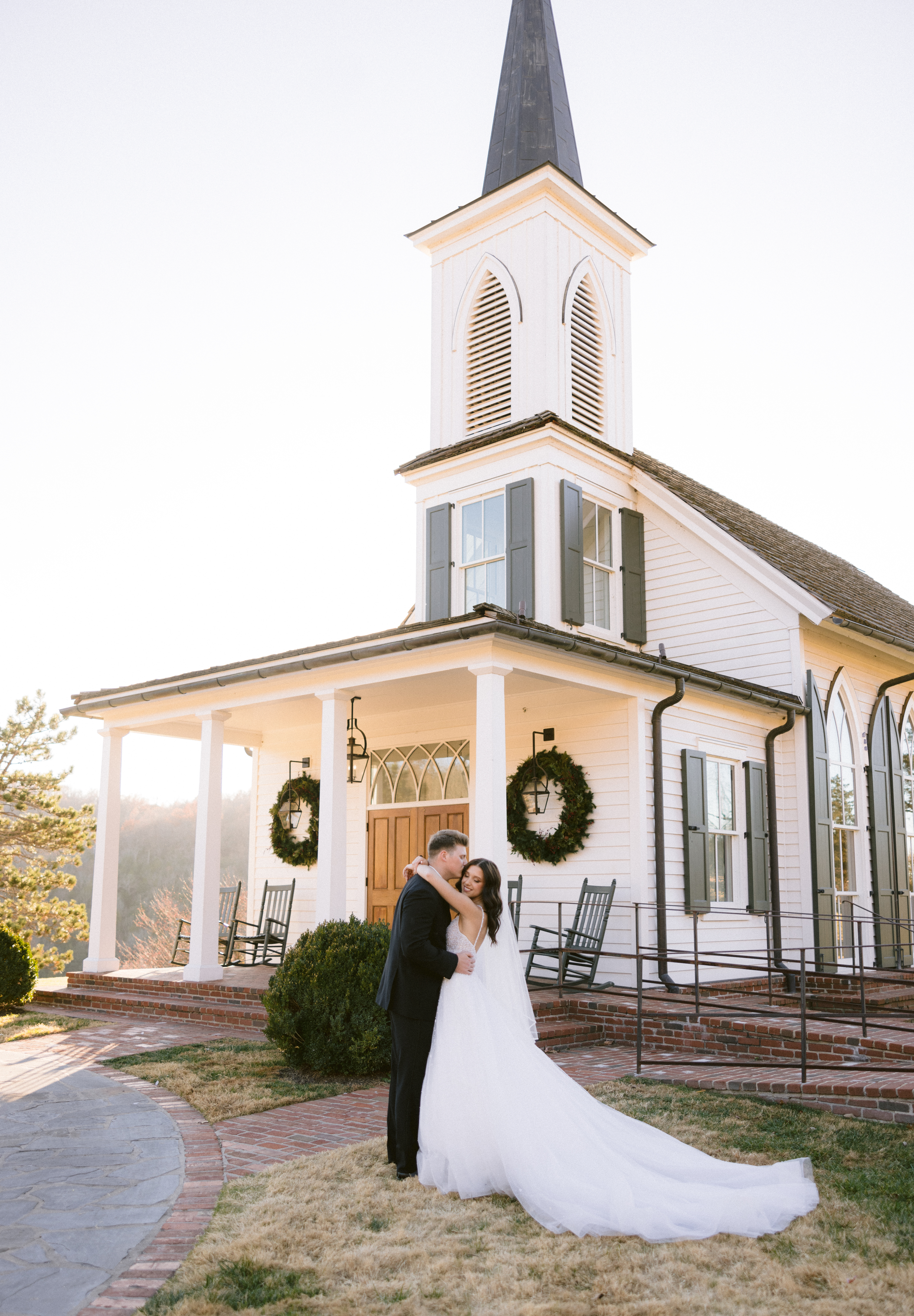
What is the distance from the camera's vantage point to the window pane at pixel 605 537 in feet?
44.5

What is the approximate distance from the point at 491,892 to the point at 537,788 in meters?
6.61

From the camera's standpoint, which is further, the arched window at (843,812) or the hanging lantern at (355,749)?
the arched window at (843,812)

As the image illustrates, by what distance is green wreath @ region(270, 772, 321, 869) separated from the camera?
14.0 meters

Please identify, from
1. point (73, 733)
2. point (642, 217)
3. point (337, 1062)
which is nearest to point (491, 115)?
point (642, 217)

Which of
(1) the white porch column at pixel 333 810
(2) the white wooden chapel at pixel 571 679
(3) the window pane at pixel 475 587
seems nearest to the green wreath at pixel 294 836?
(2) the white wooden chapel at pixel 571 679

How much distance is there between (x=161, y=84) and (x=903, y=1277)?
37.8ft

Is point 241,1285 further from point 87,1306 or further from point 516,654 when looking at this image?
point 516,654

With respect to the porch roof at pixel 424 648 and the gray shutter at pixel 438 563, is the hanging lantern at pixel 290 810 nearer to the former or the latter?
the porch roof at pixel 424 648

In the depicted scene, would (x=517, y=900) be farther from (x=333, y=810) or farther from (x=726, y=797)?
(x=726, y=797)

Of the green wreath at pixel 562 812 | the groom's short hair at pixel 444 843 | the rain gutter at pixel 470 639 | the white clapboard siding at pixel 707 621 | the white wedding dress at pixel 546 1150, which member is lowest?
the white wedding dress at pixel 546 1150

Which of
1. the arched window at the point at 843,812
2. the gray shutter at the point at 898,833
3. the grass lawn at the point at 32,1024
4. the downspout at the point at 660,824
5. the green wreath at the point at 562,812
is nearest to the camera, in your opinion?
the grass lawn at the point at 32,1024

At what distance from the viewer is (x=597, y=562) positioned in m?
13.4

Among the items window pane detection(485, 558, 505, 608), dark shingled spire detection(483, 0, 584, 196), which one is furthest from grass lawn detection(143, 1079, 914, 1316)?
→ dark shingled spire detection(483, 0, 584, 196)

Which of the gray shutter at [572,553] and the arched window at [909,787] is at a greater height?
the gray shutter at [572,553]
